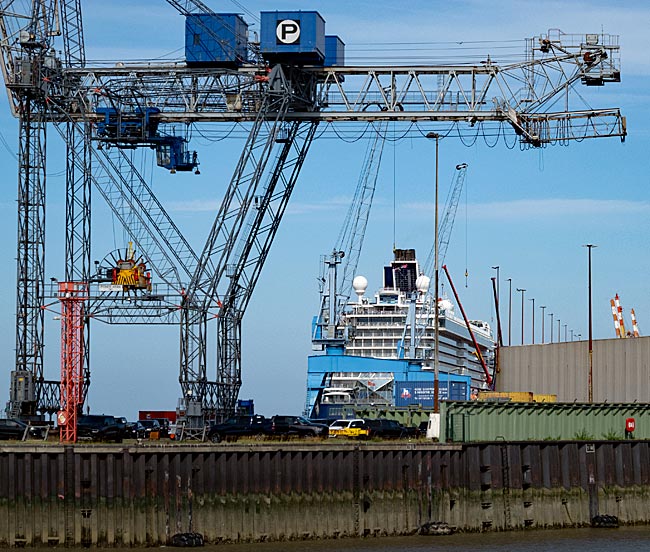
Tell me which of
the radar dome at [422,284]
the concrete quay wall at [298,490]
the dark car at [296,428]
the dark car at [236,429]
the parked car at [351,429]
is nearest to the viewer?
the concrete quay wall at [298,490]

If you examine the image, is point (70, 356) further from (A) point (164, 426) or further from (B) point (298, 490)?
(A) point (164, 426)

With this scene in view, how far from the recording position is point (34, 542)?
181 ft

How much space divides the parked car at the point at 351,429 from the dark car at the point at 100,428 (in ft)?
41.0

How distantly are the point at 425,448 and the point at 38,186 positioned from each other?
31807 mm

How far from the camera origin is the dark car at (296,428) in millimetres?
74438

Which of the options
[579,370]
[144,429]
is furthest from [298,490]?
[579,370]

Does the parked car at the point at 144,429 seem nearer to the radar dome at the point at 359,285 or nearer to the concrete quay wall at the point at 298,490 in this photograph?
the concrete quay wall at the point at 298,490

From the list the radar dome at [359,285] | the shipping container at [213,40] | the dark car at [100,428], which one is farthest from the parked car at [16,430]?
the radar dome at [359,285]

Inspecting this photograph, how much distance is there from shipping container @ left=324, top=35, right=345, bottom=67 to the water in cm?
3094

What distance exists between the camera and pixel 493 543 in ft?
200

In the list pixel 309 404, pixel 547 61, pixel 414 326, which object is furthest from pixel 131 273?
pixel 414 326

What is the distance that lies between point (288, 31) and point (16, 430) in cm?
2777

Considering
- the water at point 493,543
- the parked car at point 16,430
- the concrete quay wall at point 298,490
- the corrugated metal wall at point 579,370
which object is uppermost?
the corrugated metal wall at point 579,370

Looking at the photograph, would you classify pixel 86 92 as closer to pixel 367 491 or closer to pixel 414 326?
pixel 367 491
